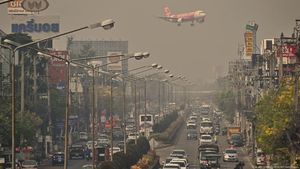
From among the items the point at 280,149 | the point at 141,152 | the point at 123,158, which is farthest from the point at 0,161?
the point at 141,152

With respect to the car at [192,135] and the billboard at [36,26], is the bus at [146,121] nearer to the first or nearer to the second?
the car at [192,135]

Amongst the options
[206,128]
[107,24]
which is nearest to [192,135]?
[206,128]

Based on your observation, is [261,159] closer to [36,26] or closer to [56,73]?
[56,73]

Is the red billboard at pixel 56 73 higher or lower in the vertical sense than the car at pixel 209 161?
higher

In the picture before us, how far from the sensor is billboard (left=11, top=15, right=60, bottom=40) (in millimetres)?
154125

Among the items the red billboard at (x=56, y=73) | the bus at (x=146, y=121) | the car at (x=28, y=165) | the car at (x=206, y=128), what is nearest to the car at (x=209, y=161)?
the car at (x=28, y=165)

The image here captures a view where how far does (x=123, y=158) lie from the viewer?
67.2 m

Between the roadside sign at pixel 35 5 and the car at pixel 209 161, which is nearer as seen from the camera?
the car at pixel 209 161

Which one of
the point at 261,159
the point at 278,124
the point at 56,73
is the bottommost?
the point at 261,159

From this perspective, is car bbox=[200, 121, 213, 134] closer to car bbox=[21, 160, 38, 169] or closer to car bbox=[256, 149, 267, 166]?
car bbox=[256, 149, 267, 166]

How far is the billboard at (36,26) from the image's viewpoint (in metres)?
154

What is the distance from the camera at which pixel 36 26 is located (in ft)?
515

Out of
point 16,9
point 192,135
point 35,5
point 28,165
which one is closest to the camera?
point 28,165

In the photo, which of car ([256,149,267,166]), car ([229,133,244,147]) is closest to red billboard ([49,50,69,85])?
car ([229,133,244,147])
